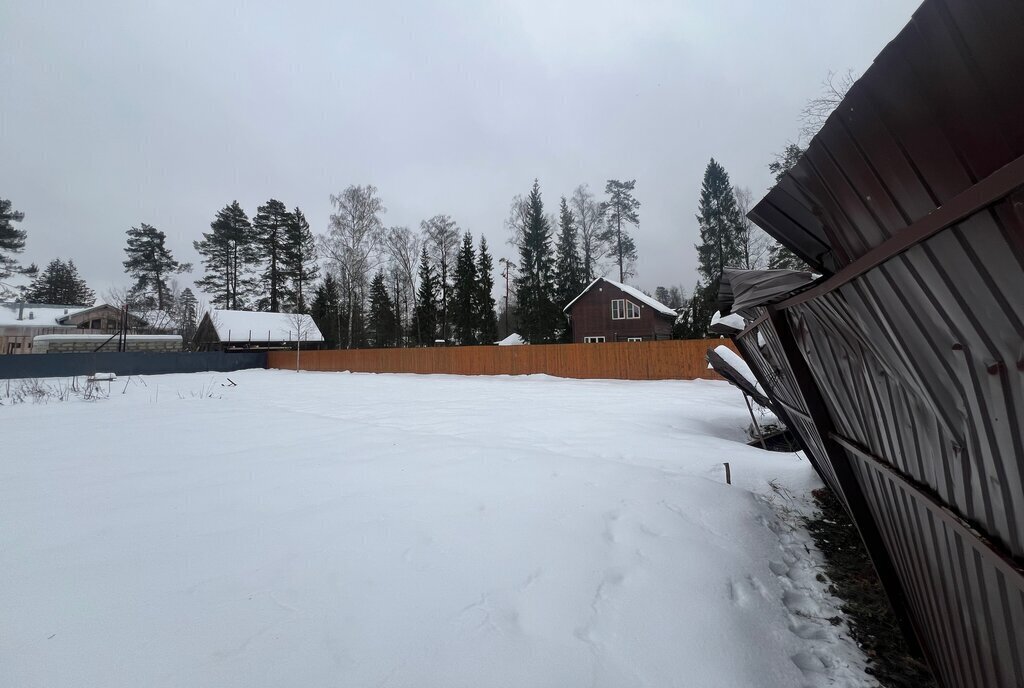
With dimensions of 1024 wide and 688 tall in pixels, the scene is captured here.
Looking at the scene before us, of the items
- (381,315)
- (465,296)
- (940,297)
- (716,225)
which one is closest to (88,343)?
(381,315)

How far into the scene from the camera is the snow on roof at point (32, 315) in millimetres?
34500

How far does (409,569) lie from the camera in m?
2.60

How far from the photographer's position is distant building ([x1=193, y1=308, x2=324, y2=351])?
3222cm

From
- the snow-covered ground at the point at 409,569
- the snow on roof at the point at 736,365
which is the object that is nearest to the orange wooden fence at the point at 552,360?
the snow on roof at the point at 736,365

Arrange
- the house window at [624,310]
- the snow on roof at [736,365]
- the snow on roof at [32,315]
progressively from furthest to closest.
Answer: the snow on roof at [32,315]
the house window at [624,310]
the snow on roof at [736,365]

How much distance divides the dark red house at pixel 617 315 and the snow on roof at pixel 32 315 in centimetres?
4602

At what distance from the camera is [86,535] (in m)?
2.91

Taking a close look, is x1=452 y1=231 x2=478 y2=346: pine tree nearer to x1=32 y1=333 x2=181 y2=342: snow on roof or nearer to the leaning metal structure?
x1=32 y1=333 x2=181 y2=342: snow on roof

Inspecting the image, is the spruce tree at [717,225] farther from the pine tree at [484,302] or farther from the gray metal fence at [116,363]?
the gray metal fence at [116,363]

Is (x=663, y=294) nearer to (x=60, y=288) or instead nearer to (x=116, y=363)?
(x=116, y=363)

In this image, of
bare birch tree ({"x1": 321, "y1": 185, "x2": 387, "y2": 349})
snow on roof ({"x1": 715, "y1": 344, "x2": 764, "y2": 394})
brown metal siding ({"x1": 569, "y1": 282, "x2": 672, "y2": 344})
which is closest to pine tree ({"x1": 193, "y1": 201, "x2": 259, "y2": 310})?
bare birch tree ({"x1": 321, "y1": 185, "x2": 387, "y2": 349})

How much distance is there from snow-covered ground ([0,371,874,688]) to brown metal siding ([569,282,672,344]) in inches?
898

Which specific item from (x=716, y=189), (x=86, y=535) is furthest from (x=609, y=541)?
(x=716, y=189)

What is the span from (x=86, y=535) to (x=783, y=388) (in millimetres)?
5867
